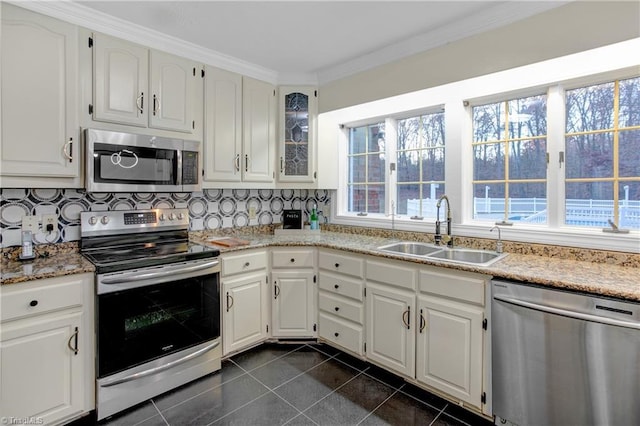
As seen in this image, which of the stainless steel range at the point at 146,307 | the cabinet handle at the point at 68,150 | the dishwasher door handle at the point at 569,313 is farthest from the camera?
the cabinet handle at the point at 68,150

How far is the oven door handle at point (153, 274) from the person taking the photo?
188cm

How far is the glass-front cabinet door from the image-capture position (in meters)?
3.15

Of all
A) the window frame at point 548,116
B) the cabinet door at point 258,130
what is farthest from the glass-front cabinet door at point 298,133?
the window frame at point 548,116

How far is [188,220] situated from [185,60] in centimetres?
127

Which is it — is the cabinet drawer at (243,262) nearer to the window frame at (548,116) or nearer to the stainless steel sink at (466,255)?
the window frame at (548,116)

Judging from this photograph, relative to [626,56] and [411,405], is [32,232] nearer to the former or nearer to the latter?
[411,405]

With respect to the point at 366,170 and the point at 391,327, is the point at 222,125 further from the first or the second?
the point at 391,327

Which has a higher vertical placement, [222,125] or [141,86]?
[141,86]

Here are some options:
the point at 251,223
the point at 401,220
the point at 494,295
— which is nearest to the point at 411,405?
the point at 494,295

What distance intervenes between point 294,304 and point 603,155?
239 cm

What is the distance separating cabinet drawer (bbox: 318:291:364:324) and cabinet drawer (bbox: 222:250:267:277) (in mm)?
566

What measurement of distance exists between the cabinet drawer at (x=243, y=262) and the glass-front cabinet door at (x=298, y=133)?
83 centimetres

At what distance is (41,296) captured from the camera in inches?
66.4

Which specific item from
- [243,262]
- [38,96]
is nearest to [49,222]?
[38,96]
